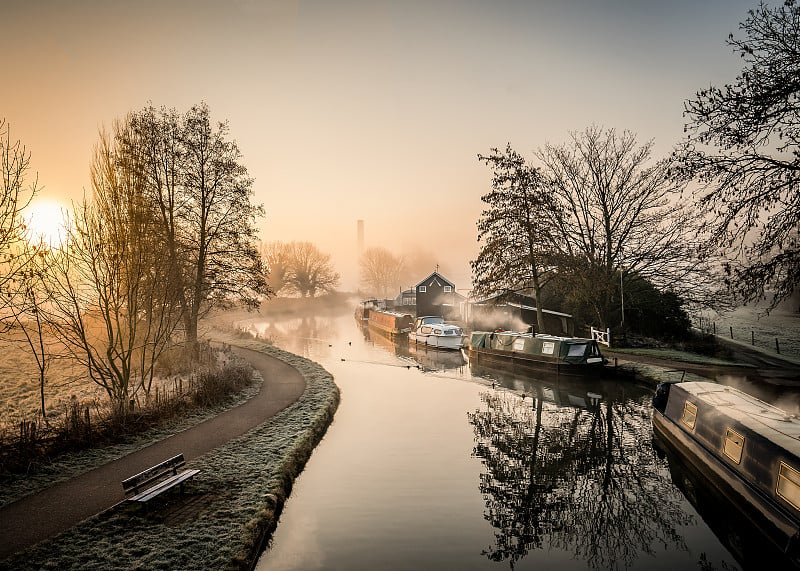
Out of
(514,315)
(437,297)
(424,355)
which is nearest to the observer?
(424,355)

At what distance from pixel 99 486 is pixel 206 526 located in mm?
2742

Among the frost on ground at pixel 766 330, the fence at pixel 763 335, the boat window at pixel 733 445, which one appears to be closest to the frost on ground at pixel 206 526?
the boat window at pixel 733 445

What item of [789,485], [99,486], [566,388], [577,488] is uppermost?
[789,485]

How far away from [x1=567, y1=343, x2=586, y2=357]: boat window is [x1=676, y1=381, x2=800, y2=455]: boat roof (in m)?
9.20

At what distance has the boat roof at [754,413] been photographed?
760 centimetres

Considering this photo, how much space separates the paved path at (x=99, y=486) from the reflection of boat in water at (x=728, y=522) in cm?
1063

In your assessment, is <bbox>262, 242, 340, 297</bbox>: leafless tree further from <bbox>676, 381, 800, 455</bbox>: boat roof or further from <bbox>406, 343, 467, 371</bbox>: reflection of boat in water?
<bbox>676, 381, 800, 455</bbox>: boat roof

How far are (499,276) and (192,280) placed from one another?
731 inches


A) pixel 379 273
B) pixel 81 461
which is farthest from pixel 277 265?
pixel 81 461

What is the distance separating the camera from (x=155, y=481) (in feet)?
26.4

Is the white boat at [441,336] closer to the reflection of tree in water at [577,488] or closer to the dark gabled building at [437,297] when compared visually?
the dark gabled building at [437,297]

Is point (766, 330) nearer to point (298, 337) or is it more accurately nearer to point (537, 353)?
point (537, 353)

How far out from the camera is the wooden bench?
23.5 ft

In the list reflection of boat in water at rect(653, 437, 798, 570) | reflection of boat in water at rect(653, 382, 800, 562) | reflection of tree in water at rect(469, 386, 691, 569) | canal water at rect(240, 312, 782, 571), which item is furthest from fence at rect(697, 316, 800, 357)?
reflection of boat in water at rect(653, 437, 798, 570)
